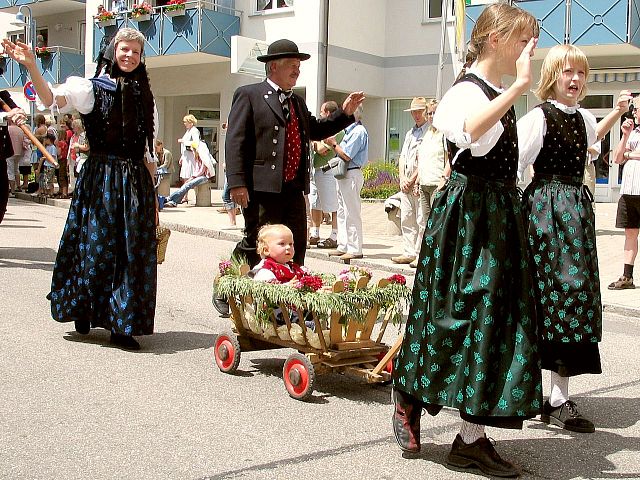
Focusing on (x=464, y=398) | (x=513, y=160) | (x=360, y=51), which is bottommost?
(x=464, y=398)

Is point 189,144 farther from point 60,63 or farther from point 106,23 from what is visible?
point 60,63

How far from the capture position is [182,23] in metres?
27.7

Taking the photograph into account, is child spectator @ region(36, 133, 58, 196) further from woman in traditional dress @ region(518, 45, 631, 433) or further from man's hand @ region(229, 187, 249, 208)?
woman in traditional dress @ region(518, 45, 631, 433)

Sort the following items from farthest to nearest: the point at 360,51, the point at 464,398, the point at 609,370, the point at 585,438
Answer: the point at 360,51 < the point at 609,370 < the point at 585,438 < the point at 464,398

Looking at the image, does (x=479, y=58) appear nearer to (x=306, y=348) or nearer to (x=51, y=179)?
(x=306, y=348)

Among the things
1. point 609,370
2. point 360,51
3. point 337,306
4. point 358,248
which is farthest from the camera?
point 360,51

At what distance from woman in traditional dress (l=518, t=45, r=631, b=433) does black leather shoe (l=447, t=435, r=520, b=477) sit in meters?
0.88

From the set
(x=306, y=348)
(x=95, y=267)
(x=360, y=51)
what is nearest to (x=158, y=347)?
(x=95, y=267)

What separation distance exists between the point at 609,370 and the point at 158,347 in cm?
304

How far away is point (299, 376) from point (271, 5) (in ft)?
75.0

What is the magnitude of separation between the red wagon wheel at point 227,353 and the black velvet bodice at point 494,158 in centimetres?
218

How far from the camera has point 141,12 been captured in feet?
94.4

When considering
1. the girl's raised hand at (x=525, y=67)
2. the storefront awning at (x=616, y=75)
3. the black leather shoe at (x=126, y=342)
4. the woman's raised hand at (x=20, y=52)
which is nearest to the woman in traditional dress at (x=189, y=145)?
the storefront awning at (x=616, y=75)

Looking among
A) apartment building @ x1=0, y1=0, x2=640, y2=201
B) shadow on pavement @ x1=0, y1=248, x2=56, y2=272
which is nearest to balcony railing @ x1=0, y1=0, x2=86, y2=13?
apartment building @ x1=0, y1=0, x2=640, y2=201
